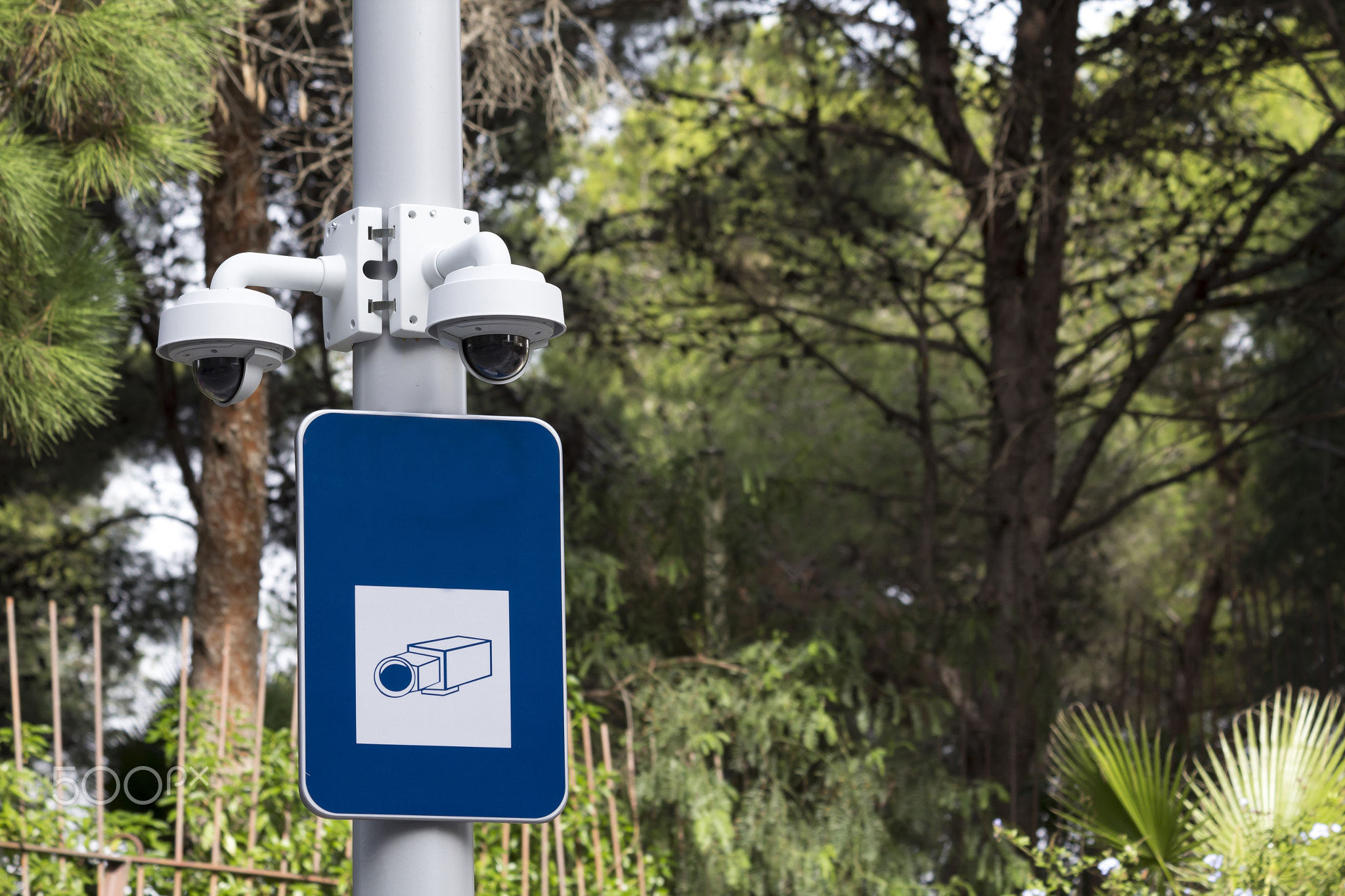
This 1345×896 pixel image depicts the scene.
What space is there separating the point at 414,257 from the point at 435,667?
73 centimetres

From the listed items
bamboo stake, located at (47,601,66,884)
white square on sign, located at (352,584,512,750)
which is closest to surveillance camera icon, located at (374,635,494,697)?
white square on sign, located at (352,584,512,750)

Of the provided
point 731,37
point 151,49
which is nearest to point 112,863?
point 151,49

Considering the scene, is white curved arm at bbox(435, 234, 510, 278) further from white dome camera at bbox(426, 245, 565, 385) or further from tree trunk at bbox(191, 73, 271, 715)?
tree trunk at bbox(191, 73, 271, 715)

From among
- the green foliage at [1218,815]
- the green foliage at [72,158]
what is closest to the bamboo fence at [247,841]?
the green foliage at [72,158]

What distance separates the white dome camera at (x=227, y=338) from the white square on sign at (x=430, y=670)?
487mm

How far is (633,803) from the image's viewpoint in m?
5.19

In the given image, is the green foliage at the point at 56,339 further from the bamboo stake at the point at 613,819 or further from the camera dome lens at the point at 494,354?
the bamboo stake at the point at 613,819

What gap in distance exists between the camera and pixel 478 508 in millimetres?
2137

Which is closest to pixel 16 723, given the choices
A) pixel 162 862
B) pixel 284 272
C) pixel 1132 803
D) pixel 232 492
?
pixel 162 862

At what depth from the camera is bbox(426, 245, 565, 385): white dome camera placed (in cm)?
203

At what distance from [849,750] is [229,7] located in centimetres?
389

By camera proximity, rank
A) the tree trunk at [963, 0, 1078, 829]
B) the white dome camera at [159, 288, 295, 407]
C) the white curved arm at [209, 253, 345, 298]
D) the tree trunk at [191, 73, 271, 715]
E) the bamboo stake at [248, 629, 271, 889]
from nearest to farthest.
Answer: the white dome camera at [159, 288, 295, 407]
the white curved arm at [209, 253, 345, 298]
the bamboo stake at [248, 629, 271, 889]
the tree trunk at [191, 73, 271, 715]
the tree trunk at [963, 0, 1078, 829]

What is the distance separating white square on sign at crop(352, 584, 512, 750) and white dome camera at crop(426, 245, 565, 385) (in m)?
0.38

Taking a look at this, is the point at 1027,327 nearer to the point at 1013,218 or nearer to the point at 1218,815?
the point at 1013,218
